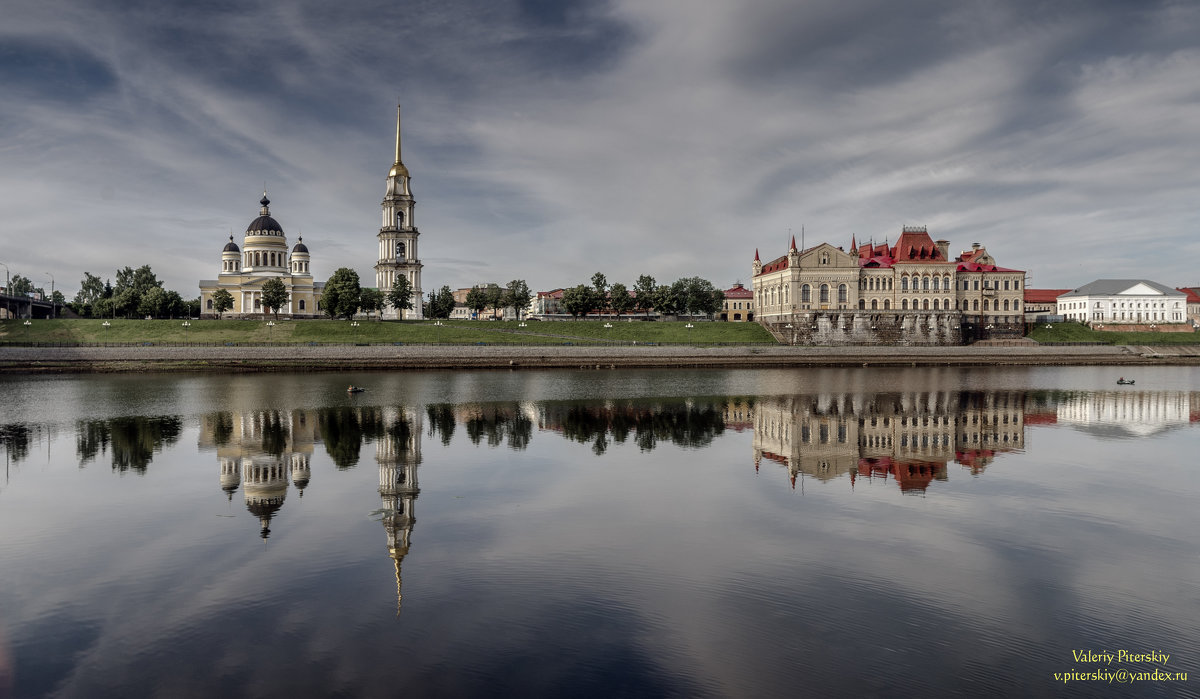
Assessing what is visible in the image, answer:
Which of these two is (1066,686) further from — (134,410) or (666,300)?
(666,300)

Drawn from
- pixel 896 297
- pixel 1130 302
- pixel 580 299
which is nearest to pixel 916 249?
pixel 896 297

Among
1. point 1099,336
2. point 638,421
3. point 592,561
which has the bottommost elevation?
point 592,561

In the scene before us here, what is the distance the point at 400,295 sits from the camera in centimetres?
11931

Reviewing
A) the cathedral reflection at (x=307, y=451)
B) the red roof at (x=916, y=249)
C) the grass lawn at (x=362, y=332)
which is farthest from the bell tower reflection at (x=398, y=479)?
the red roof at (x=916, y=249)

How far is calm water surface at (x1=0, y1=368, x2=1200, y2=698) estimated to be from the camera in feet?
33.4

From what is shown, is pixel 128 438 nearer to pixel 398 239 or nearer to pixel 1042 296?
pixel 398 239

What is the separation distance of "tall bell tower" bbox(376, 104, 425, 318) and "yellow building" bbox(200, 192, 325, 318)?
49.3 feet

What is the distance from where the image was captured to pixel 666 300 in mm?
132500

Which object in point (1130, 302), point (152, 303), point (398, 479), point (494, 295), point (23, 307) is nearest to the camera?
point (398, 479)

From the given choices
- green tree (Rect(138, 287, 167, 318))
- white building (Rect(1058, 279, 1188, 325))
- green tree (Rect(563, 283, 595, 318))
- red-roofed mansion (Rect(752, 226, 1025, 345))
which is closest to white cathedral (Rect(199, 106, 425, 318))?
green tree (Rect(138, 287, 167, 318))

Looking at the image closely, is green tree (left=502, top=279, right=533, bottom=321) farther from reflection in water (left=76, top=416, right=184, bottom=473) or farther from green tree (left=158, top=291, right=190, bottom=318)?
reflection in water (left=76, top=416, right=184, bottom=473)

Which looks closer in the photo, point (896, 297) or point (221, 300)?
point (896, 297)

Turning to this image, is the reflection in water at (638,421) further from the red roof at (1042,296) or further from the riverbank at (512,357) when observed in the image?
the red roof at (1042,296)

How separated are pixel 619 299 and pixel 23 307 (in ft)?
376
